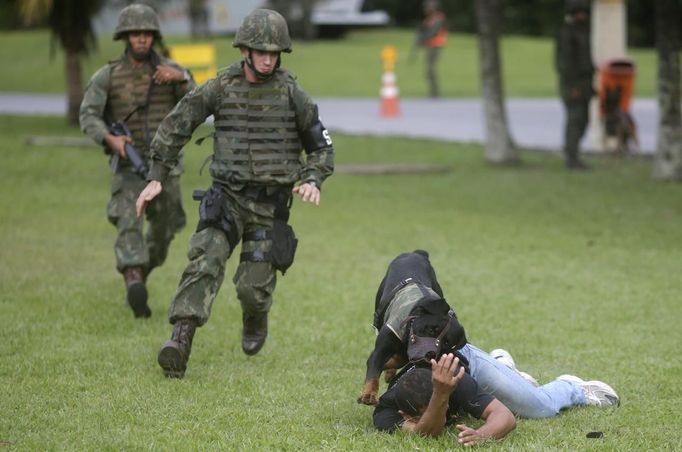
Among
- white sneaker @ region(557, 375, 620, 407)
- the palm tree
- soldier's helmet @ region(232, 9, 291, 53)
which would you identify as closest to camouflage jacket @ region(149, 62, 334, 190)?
soldier's helmet @ region(232, 9, 291, 53)

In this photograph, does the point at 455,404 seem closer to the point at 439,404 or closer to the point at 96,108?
the point at 439,404

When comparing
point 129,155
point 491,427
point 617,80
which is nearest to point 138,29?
point 129,155

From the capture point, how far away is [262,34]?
7422 millimetres

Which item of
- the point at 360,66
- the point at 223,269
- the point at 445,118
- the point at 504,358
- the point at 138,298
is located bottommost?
the point at 360,66

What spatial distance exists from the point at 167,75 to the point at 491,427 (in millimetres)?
4260

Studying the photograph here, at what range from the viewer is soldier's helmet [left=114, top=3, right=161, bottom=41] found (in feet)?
30.3

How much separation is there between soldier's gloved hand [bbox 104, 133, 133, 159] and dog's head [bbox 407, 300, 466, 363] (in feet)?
11.4

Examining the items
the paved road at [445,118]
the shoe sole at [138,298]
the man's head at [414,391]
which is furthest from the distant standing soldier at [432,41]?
the man's head at [414,391]

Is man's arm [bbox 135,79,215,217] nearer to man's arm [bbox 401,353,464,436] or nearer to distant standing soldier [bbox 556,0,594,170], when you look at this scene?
man's arm [bbox 401,353,464,436]

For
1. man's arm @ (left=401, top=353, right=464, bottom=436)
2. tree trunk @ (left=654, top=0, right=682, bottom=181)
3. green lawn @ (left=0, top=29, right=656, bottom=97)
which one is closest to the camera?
man's arm @ (left=401, top=353, right=464, bottom=436)

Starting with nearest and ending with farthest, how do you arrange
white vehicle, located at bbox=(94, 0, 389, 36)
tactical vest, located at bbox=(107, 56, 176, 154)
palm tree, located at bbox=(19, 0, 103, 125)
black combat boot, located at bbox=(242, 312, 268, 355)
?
1. black combat boot, located at bbox=(242, 312, 268, 355)
2. tactical vest, located at bbox=(107, 56, 176, 154)
3. palm tree, located at bbox=(19, 0, 103, 125)
4. white vehicle, located at bbox=(94, 0, 389, 36)

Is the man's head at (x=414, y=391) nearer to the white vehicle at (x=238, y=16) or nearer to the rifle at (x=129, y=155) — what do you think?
the rifle at (x=129, y=155)

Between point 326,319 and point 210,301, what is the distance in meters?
2.12

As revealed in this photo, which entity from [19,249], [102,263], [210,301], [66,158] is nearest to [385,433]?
[210,301]
